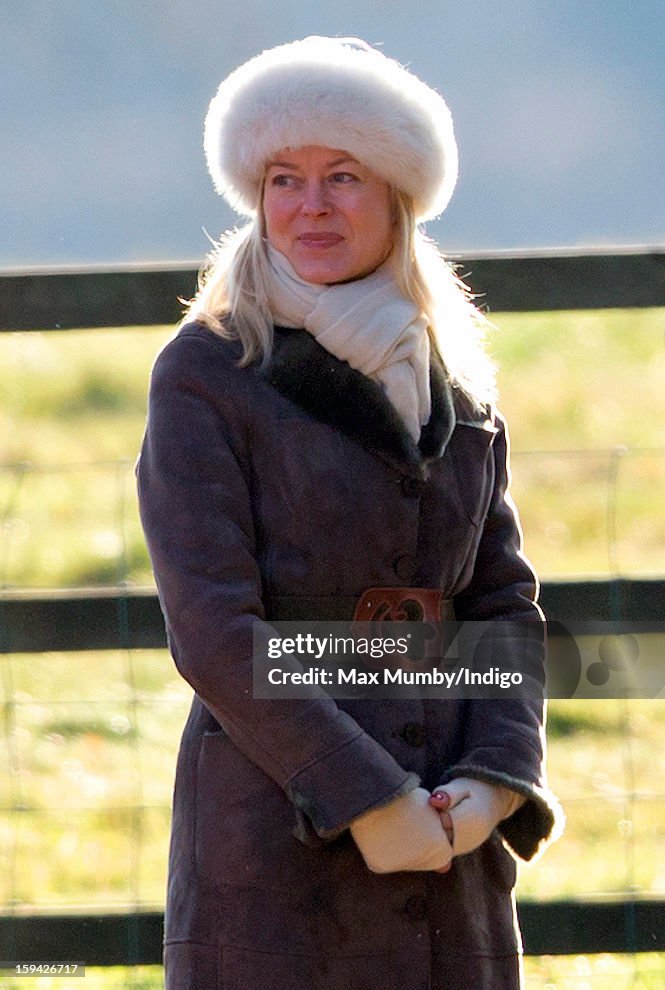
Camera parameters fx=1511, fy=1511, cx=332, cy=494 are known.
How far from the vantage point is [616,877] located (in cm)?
349

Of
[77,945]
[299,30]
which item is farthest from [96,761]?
[299,30]

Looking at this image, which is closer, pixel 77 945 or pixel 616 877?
pixel 77 945

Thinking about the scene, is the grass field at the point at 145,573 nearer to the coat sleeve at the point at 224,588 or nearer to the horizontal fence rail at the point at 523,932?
the horizontal fence rail at the point at 523,932

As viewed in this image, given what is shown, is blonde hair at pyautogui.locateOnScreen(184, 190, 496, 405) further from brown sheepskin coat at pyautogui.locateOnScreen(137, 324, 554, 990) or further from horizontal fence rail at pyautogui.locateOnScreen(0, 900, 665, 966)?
horizontal fence rail at pyautogui.locateOnScreen(0, 900, 665, 966)

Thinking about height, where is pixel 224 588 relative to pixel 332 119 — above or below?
below

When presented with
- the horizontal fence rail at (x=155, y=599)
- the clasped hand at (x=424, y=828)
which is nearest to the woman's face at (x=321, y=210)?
the horizontal fence rail at (x=155, y=599)

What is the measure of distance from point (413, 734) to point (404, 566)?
23 centimetres

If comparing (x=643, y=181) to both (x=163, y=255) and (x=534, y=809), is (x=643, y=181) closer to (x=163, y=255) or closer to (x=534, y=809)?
(x=163, y=255)

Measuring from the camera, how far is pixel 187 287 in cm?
277

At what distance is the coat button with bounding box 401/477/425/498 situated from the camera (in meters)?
2.13

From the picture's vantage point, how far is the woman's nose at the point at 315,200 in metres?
2.10

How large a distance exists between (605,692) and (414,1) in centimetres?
840

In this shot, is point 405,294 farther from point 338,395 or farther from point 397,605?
point 397,605

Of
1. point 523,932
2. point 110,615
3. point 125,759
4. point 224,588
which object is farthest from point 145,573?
point 224,588
